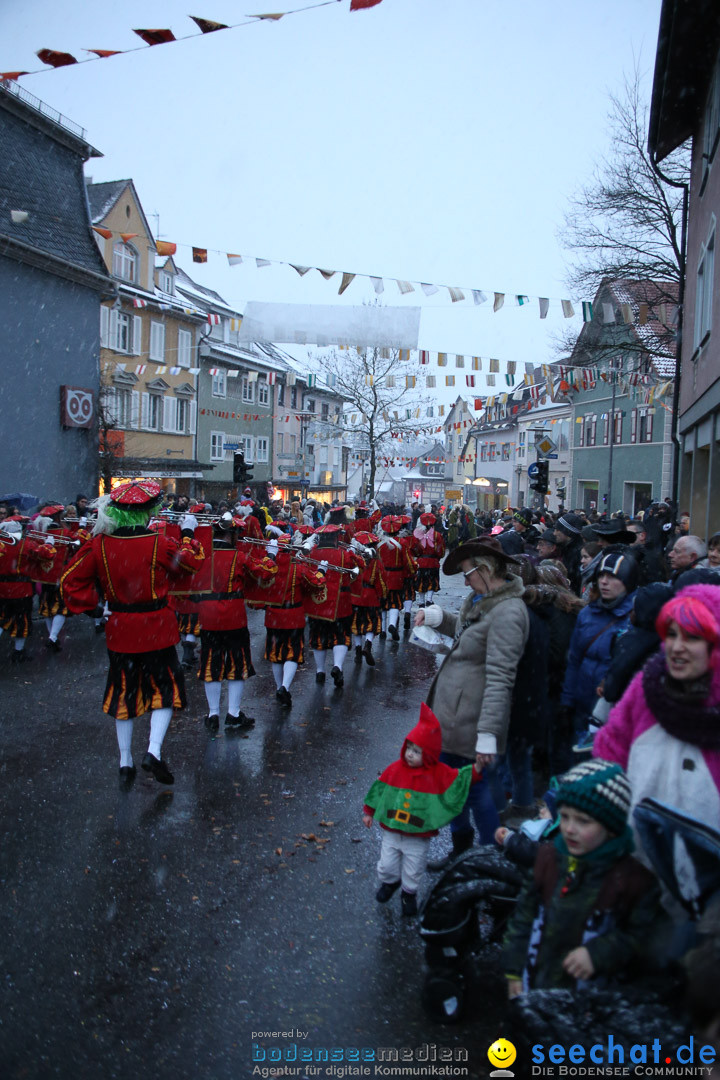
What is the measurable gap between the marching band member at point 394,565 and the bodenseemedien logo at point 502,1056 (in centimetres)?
823

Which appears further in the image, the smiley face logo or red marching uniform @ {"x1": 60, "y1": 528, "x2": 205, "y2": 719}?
red marching uniform @ {"x1": 60, "y1": 528, "x2": 205, "y2": 719}

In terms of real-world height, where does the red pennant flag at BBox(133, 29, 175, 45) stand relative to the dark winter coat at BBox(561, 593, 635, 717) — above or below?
above

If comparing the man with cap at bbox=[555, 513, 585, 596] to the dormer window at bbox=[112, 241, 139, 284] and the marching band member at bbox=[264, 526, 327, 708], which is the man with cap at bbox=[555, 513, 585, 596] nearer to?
the marching band member at bbox=[264, 526, 327, 708]

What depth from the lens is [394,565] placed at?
38.1 ft

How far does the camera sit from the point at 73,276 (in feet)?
68.6

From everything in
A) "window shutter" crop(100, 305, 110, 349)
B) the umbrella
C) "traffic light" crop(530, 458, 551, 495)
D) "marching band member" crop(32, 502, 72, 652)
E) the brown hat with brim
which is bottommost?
"marching band member" crop(32, 502, 72, 652)

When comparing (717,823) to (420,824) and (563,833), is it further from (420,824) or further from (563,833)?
(420,824)

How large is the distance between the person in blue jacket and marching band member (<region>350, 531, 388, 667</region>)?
5.24 metres

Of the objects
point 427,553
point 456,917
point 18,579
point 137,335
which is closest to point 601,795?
point 456,917

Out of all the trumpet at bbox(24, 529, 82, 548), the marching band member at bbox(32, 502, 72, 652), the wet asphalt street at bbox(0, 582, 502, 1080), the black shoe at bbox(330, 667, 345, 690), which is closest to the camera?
the wet asphalt street at bbox(0, 582, 502, 1080)

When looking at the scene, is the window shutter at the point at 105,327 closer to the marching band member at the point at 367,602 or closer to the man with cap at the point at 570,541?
the marching band member at the point at 367,602

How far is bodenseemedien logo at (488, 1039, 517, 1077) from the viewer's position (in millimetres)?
2793

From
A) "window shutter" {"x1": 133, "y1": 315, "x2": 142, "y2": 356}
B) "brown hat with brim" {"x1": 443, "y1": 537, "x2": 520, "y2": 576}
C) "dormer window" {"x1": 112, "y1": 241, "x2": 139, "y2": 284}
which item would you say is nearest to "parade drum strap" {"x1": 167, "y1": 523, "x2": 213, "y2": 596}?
"brown hat with brim" {"x1": 443, "y1": 537, "x2": 520, "y2": 576}

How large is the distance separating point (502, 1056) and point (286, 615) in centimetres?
537
